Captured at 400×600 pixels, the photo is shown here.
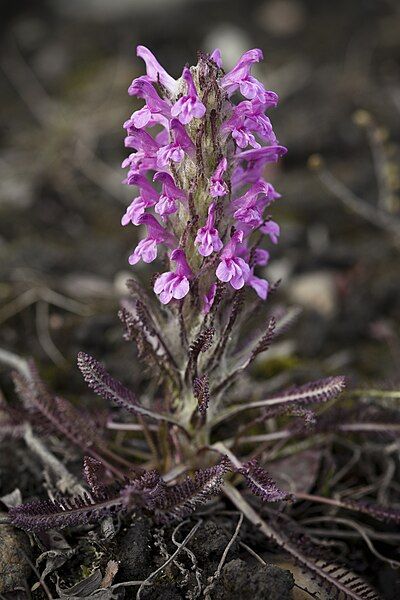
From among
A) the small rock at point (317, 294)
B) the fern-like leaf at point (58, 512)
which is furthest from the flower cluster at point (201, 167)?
the small rock at point (317, 294)

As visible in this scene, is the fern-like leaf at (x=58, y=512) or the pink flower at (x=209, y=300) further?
the pink flower at (x=209, y=300)

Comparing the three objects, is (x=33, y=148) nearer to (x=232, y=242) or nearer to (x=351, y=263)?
(x=351, y=263)

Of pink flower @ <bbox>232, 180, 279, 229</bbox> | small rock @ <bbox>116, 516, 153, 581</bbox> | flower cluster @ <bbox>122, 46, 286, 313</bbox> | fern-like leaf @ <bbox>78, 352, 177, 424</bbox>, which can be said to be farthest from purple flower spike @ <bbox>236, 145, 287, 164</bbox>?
small rock @ <bbox>116, 516, 153, 581</bbox>

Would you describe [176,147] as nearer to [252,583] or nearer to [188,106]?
[188,106]

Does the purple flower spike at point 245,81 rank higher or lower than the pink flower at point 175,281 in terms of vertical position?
higher

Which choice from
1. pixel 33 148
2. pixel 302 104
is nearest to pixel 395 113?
pixel 302 104

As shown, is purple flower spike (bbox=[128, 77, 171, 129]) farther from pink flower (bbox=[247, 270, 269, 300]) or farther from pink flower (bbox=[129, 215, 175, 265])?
pink flower (bbox=[247, 270, 269, 300])

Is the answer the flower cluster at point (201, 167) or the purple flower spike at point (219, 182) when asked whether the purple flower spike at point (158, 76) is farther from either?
the purple flower spike at point (219, 182)
